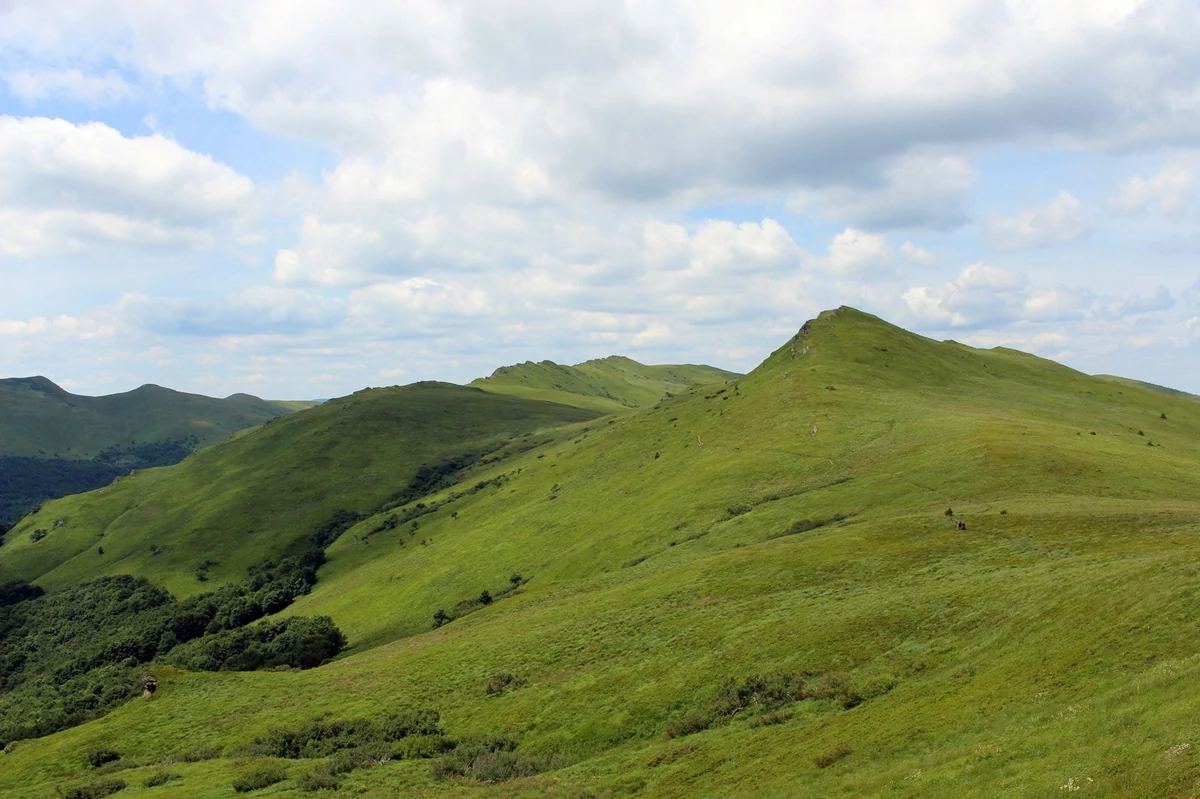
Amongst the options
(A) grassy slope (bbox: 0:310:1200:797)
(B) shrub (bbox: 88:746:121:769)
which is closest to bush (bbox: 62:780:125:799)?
(A) grassy slope (bbox: 0:310:1200:797)

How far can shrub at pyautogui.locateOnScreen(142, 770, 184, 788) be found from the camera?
46125 mm

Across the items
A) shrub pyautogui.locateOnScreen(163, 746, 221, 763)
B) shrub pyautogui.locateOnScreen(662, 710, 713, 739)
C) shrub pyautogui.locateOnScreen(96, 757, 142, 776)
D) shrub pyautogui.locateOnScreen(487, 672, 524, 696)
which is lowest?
shrub pyautogui.locateOnScreen(96, 757, 142, 776)

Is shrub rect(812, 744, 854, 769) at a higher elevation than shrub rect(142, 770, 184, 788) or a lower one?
higher

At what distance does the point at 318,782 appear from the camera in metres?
42.9

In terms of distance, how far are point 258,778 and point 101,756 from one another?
22.0m

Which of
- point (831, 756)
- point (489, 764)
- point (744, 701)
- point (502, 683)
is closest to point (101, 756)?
point (502, 683)

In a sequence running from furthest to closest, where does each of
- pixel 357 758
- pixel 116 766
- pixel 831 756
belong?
1. pixel 116 766
2. pixel 357 758
3. pixel 831 756

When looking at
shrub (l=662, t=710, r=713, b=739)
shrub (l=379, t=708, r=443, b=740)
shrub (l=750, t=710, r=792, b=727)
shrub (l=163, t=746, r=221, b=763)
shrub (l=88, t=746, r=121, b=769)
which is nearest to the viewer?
shrub (l=750, t=710, r=792, b=727)

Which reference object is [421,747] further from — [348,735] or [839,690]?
[839,690]

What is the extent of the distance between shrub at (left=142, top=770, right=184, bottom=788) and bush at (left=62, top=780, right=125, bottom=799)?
4.64ft

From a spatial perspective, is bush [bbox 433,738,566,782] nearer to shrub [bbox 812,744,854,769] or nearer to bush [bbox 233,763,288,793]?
A: bush [bbox 233,763,288,793]

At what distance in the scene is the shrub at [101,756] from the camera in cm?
5581

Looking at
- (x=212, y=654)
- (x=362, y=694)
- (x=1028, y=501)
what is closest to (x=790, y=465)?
(x=1028, y=501)

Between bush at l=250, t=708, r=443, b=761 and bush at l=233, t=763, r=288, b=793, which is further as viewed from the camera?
bush at l=250, t=708, r=443, b=761
